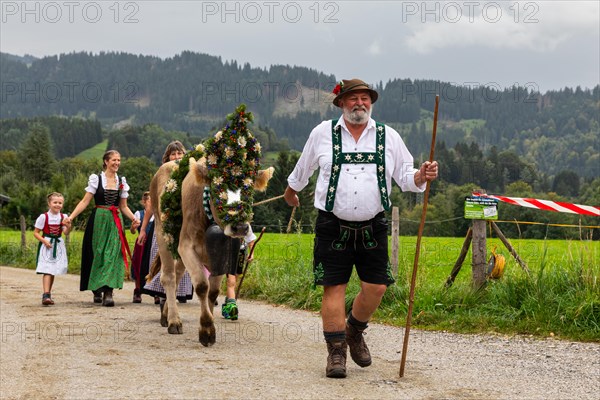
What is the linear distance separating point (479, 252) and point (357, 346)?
409cm

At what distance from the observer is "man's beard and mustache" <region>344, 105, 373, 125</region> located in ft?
19.6

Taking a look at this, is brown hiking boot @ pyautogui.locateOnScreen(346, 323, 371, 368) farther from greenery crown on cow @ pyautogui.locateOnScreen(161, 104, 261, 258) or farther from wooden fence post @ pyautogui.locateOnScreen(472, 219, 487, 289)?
wooden fence post @ pyautogui.locateOnScreen(472, 219, 487, 289)

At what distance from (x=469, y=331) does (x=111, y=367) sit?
410 cm

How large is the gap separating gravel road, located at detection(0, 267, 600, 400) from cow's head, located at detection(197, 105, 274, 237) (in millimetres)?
1250

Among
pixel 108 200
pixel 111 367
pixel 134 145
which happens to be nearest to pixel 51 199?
pixel 108 200

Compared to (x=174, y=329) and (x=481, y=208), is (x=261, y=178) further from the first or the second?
(x=481, y=208)

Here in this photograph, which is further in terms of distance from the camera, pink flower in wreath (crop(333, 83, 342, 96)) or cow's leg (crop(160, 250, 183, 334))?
cow's leg (crop(160, 250, 183, 334))

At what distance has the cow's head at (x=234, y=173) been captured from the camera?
23.1ft

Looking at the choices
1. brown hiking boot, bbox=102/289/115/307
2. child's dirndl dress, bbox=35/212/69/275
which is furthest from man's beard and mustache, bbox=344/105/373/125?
child's dirndl dress, bbox=35/212/69/275

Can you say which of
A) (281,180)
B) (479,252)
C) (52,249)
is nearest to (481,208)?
(479,252)

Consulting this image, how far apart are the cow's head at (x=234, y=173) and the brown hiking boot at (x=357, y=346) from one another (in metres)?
1.44

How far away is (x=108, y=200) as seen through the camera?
37.9 feet

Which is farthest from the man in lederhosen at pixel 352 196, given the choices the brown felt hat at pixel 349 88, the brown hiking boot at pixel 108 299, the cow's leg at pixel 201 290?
the brown hiking boot at pixel 108 299

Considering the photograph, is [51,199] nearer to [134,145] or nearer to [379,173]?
[379,173]
